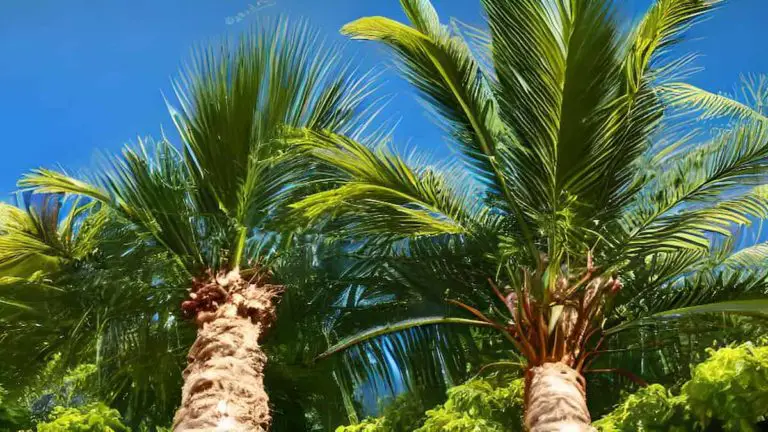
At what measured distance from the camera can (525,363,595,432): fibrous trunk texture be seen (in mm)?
5258

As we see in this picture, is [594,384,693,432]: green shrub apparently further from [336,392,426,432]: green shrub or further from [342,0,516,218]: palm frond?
[336,392,426,432]: green shrub

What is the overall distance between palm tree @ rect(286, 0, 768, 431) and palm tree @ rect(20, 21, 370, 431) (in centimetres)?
46

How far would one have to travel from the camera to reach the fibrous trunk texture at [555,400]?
17.3ft

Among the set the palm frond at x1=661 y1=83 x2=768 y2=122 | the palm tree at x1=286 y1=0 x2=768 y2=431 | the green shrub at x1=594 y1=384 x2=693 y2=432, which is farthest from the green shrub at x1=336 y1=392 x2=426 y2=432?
the palm frond at x1=661 y1=83 x2=768 y2=122

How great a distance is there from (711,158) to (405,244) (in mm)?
2920

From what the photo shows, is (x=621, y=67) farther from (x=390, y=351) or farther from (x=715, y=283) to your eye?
(x=390, y=351)

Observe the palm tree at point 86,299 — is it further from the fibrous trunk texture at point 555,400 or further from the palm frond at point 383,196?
the fibrous trunk texture at point 555,400

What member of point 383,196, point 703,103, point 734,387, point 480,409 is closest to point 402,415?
point 480,409

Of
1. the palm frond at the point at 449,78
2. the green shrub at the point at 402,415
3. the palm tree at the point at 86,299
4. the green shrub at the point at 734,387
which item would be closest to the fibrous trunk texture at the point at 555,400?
the green shrub at the point at 734,387

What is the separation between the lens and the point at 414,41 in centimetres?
664

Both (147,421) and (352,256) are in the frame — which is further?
(147,421)

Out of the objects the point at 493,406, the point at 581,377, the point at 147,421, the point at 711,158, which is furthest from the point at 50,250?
the point at 711,158

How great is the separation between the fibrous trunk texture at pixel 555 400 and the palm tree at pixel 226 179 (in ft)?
7.20

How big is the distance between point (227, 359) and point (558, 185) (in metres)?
3.02
